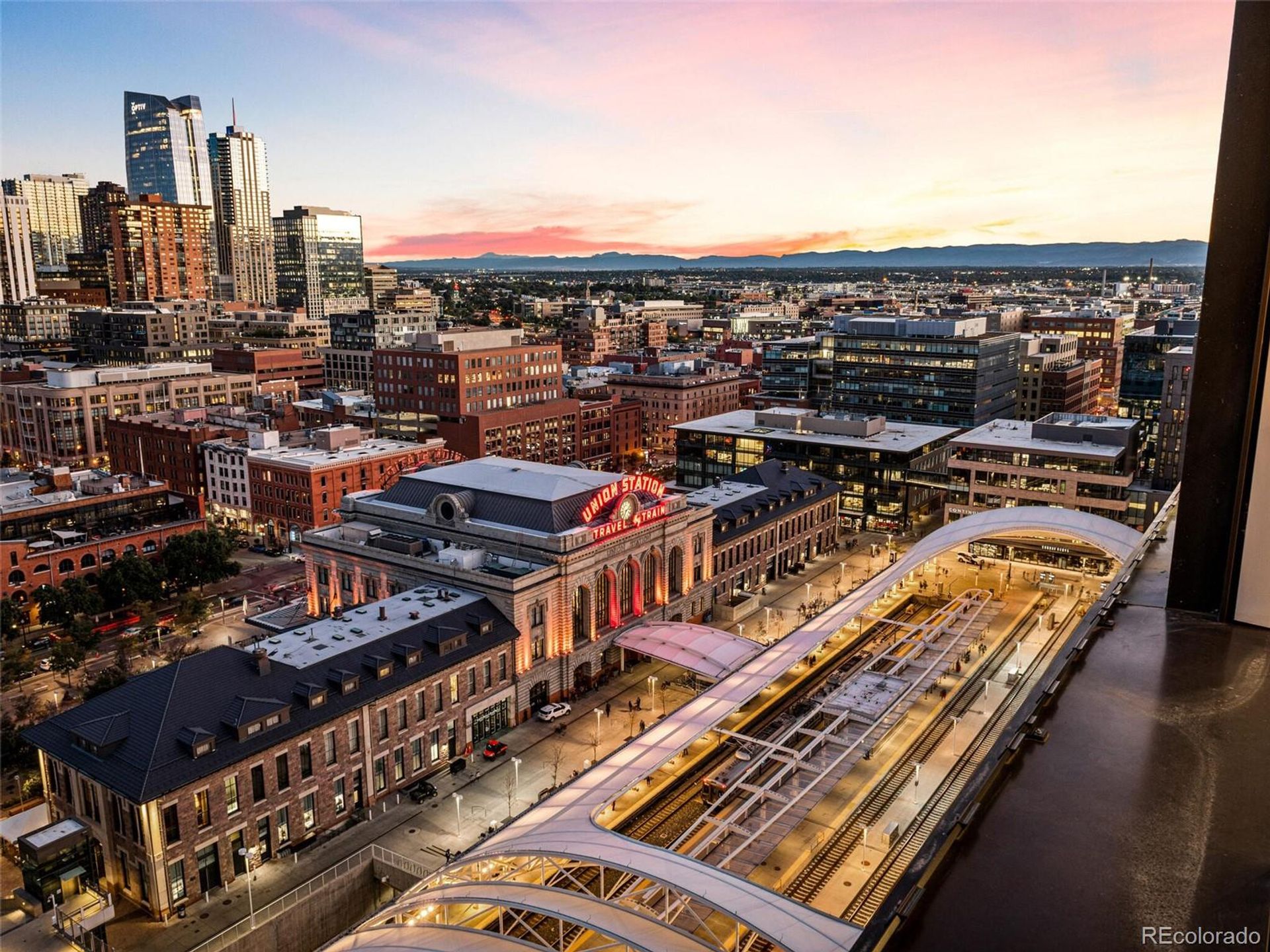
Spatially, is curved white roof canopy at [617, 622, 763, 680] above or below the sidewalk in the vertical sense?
above

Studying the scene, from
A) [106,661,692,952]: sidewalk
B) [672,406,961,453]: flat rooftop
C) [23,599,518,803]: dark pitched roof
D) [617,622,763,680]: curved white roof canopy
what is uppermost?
[672,406,961,453]: flat rooftop

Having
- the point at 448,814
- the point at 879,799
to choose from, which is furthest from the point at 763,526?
the point at 448,814

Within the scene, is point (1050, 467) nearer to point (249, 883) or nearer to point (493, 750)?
point (493, 750)

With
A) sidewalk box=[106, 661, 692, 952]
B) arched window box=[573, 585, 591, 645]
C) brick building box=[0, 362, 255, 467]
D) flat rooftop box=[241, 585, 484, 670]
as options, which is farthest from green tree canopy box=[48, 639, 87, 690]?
brick building box=[0, 362, 255, 467]

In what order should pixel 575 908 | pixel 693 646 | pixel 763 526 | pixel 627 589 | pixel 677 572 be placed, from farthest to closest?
pixel 763 526, pixel 677 572, pixel 627 589, pixel 693 646, pixel 575 908

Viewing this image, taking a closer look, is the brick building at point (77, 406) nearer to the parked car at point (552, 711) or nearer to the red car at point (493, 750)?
the parked car at point (552, 711)

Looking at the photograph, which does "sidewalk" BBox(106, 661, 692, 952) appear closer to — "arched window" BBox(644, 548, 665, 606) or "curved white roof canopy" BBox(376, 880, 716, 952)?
"arched window" BBox(644, 548, 665, 606)

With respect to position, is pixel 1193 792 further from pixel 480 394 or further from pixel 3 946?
pixel 480 394
